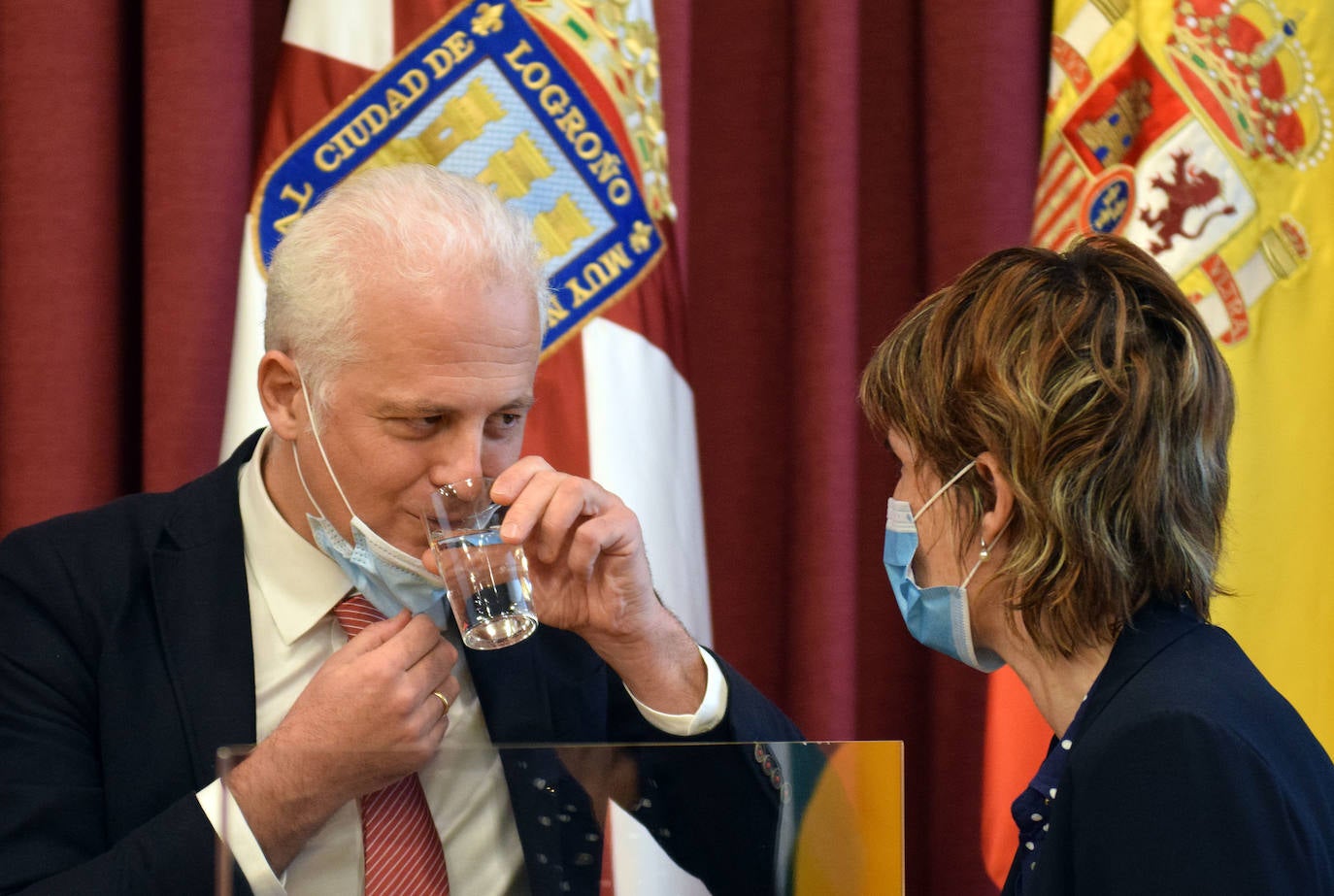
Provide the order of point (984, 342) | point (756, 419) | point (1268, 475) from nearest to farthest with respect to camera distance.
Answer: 1. point (984, 342)
2. point (1268, 475)
3. point (756, 419)

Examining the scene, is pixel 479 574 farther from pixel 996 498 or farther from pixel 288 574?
pixel 996 498

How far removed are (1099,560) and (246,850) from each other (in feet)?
2.63

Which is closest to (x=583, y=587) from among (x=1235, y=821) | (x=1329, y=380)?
(x=1235, y=821)

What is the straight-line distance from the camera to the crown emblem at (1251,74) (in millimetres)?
2512

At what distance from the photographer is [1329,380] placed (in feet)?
8.43

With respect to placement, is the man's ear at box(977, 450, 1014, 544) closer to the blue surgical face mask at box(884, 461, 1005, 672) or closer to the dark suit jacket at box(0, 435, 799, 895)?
the blue surgical face mask at box(884, 461, 1005, 672)

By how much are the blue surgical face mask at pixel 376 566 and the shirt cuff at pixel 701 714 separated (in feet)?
0.89

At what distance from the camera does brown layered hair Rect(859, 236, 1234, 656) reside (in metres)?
1.33

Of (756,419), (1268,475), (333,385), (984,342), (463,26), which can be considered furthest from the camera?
(756,419)

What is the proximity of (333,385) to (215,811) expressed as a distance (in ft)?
1.60

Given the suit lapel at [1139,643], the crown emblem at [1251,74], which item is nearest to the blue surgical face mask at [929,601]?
the suit lapel at [1139,643]

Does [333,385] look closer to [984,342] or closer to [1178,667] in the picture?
[984,342]

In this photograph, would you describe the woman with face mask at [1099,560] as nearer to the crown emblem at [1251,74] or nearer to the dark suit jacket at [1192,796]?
the dark suit jacket at [1192,796]

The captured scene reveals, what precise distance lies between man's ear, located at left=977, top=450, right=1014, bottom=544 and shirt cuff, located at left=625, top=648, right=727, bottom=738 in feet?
1.21
